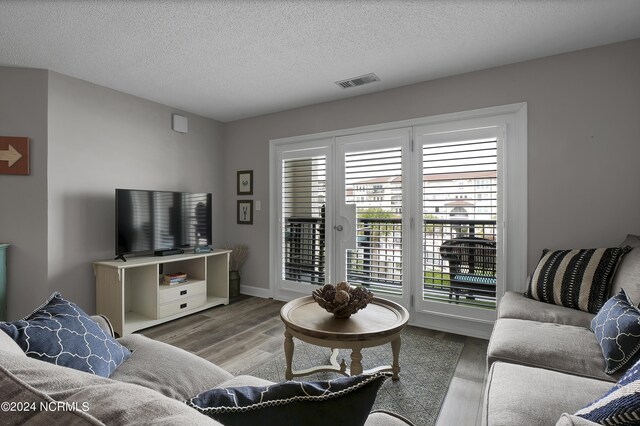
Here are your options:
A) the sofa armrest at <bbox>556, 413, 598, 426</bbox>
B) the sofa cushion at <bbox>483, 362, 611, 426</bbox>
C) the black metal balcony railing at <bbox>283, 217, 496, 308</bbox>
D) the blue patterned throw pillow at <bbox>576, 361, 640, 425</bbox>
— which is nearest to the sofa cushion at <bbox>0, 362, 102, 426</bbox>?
the sofa armrest at <bbox>556, 413, 598, 426</bbox>

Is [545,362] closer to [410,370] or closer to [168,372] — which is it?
[410,370]

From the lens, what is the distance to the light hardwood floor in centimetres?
197

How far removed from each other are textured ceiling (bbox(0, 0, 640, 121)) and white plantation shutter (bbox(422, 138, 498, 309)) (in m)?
0.79

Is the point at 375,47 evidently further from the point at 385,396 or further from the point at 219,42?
the point at 385,396

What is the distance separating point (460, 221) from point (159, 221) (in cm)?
312

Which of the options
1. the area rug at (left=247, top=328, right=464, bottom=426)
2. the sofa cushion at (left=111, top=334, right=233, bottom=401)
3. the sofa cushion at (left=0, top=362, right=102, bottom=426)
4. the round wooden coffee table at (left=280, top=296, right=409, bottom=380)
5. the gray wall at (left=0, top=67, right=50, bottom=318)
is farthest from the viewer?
the gray wall at (left=0, top=67, right=50, bottom=318)

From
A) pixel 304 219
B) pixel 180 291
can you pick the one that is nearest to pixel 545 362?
pixel 304 219

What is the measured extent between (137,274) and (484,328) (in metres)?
3.58

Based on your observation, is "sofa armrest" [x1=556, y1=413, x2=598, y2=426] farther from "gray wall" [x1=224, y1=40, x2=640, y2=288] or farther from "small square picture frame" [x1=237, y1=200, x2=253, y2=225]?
"small square picture frame" [x1=237, y1=200, x2=253, y2=225]

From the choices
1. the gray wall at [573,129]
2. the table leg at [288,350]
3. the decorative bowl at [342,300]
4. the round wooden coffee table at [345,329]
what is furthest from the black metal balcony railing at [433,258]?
the table leg at [288,350]

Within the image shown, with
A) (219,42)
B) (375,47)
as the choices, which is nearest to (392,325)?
(375,47)

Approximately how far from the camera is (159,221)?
11.6 ft

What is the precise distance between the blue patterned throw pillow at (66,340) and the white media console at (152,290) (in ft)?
6.01

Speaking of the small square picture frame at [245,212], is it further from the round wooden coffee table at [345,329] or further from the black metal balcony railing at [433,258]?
the round wooden coffee table at [345,329]
